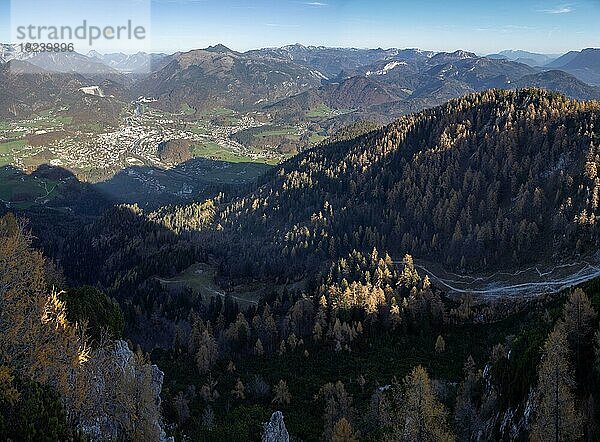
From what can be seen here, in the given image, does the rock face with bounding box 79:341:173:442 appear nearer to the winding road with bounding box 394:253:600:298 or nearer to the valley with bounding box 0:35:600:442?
the valley with bounding box 0:35:600:442

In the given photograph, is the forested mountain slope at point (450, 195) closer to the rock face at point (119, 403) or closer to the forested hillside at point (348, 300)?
the forested hillside at point (348, 300)

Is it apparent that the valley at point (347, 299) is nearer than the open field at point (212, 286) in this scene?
Yes

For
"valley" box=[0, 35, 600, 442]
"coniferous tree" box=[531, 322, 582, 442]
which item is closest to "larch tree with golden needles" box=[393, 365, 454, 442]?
"valley" box=[0, 35, 600, 442]

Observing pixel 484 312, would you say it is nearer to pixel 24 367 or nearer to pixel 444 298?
pixel 444 298

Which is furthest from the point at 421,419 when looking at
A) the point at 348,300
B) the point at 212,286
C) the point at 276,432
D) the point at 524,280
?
the point at 212,286

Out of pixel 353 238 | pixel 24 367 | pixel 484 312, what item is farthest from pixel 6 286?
pixel 353 238

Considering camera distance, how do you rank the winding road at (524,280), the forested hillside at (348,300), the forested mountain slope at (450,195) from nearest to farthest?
1. the forested hillside at (348,300)
2. the winding road at (524,280)
3. the forested mountain slope at (450,195)

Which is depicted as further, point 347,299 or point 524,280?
point 524,280

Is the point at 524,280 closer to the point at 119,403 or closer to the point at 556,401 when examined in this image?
the point at 556,401

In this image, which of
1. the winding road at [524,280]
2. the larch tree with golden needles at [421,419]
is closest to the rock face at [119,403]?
the larch tree with golden needles at [421,419]
